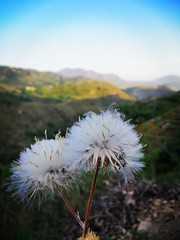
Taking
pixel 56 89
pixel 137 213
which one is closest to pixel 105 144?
pixel 137 213

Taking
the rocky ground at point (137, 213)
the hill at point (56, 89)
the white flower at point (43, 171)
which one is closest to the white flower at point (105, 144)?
the white flower at point (43, 171)

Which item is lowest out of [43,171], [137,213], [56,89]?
[137,213]

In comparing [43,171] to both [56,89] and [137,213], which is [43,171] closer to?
[137,213]

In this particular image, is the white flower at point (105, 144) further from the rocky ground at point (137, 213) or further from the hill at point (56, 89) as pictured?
the hill at point (56, 89)

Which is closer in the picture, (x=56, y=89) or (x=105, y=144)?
(x=105, y=144)

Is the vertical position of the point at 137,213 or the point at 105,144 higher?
the point at 105,144

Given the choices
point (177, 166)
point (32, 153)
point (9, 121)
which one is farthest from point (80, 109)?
point (32, 153)

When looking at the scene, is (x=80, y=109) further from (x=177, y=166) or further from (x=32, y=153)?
(x=32, y=153)
